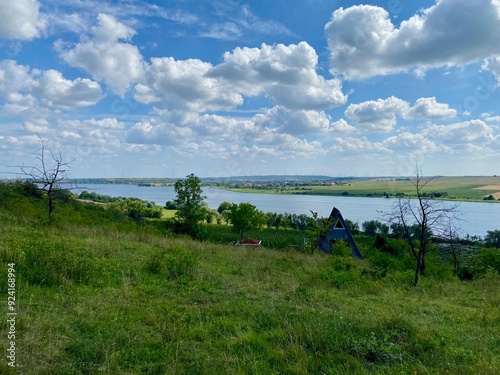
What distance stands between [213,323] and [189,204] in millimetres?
28594

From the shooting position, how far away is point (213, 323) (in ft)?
15.8

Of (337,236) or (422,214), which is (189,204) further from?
(422,214)

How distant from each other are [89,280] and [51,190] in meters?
8.61

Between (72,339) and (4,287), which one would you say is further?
(4,287)

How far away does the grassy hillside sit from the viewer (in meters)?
3.61

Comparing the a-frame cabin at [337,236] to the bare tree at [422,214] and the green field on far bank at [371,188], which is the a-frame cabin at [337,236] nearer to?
the bare tree at [422,214]

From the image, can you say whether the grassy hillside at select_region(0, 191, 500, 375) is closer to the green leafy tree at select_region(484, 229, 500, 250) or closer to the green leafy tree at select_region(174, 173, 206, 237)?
the green leafy tree at select_region(174, 173, 206, 237)

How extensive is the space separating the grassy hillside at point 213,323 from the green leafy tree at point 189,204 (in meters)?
24.1

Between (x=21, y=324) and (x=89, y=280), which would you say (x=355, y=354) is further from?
(x=89, y=280)

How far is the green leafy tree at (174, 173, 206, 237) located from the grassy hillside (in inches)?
951

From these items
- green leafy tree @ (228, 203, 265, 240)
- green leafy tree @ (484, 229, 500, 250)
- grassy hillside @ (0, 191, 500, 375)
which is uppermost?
grassy hillside @ (0, 191, 500, 375)

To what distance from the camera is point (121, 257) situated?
28.4 ft

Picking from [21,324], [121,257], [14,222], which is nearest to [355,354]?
[21,324]

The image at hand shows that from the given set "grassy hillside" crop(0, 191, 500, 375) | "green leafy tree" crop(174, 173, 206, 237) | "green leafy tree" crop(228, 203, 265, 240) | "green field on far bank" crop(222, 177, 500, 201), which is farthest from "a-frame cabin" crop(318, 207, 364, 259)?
"green field on far bank" crop(222, 177, 500, 201)
